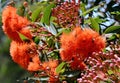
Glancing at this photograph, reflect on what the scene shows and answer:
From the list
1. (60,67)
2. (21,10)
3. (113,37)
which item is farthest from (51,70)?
(21,10)

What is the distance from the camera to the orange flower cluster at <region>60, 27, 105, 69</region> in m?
1.81

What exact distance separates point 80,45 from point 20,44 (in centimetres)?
38

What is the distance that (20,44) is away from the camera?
2076 millimetres

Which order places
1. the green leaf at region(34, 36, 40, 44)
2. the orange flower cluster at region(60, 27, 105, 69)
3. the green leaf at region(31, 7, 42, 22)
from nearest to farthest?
the orange flower cluster at region(60, 27, 105, 69) < the green leaf at region(34, 36, 40, 44) < the green leaf at region(31, 7, 42, 22)

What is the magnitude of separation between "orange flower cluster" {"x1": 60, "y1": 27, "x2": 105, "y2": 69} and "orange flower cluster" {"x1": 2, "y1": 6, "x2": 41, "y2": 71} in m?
0.19

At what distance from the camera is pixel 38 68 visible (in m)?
1.97

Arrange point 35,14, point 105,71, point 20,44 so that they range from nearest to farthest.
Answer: point 105,71
point 20,44
point 35,14

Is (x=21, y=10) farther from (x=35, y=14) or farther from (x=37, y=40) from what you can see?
(x=37, y=40)

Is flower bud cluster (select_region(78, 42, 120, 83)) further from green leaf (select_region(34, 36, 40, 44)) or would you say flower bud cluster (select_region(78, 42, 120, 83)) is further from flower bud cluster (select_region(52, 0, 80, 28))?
green leaf (select_region(34, 36, 40, 44))

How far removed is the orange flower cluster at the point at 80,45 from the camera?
5.94 ft

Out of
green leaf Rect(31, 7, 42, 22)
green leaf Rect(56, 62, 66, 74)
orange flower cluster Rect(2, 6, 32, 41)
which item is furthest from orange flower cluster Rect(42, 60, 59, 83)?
green leaf Rect(31, 7, 42, 22)

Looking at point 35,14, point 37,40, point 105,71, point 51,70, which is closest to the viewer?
point 105,71

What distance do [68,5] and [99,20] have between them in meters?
0.17

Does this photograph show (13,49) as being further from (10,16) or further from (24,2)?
(24,2)
